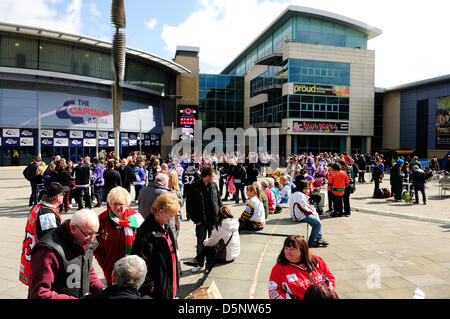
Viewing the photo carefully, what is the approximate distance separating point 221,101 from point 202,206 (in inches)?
1846

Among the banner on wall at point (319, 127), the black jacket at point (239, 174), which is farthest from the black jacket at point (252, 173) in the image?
the banner on wall at point (319, 127)

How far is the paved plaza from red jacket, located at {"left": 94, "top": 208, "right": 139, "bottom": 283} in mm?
1415

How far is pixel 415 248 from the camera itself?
657 cm

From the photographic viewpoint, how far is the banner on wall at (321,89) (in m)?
37.5

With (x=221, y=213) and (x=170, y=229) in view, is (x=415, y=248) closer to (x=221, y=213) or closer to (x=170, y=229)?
(x=221, y=213)

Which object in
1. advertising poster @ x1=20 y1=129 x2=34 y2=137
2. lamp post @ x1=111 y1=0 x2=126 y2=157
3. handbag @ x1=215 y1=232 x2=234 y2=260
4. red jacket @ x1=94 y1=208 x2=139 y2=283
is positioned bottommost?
handbag @ x1=215 y1=232 x2=234 y2=260

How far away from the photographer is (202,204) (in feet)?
17.4

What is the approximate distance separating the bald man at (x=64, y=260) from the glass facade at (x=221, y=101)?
47.6 meters

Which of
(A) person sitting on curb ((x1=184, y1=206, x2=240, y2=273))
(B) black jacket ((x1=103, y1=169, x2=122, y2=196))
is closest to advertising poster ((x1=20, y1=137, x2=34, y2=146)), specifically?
(B) black jacket ((x1=103, y1=169, x2=122, y2=196))

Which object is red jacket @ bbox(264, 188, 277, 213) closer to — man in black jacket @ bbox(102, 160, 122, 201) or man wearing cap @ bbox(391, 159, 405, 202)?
man in black jacket @ bbox(102, 160, 122, 201)

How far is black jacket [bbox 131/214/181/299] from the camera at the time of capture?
109 inches

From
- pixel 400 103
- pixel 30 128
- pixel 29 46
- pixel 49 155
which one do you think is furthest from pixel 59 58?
A: pixel 400 103

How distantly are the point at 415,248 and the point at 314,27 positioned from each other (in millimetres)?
39686

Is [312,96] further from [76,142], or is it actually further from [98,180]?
[98,180]
